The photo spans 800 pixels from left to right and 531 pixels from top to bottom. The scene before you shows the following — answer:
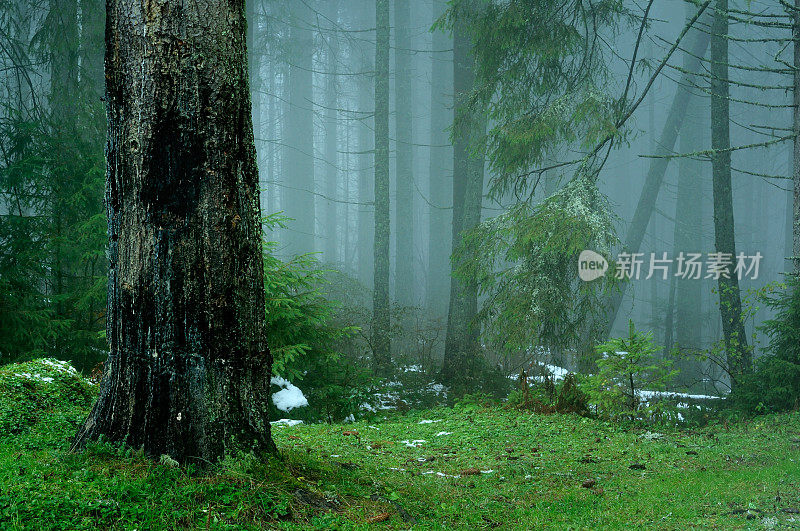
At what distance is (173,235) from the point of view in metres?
2.88

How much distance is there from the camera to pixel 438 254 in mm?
19781

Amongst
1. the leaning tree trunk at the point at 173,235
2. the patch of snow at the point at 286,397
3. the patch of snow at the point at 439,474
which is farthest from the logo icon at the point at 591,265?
the leaning tree trunk at the point at 173,235

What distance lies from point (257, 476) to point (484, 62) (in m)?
9.46

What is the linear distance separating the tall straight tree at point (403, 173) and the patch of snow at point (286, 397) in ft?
38.6

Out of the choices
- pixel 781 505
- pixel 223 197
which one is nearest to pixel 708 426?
pixel 781 505

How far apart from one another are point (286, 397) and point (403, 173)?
47.6ft

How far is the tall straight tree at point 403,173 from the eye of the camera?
2009 cm

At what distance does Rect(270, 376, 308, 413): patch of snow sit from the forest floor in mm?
813

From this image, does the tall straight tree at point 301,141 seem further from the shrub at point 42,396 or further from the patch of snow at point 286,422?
the shrub at point 42,396

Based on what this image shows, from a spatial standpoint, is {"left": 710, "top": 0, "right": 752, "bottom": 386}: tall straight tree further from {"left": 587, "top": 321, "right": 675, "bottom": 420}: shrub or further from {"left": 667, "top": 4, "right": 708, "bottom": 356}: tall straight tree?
{"left": 667, "top": 4, "right": 708, "bottom": 356}: tall straight tree

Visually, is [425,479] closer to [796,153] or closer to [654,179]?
[796,153]

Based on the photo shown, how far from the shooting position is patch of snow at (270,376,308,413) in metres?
7.38

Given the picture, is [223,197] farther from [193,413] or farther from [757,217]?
[757,217]

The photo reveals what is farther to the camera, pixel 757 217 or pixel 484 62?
pixel 757 217
